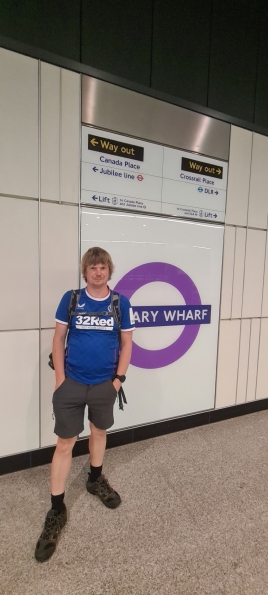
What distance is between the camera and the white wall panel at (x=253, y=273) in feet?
10.1

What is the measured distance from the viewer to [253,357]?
326 centimetres

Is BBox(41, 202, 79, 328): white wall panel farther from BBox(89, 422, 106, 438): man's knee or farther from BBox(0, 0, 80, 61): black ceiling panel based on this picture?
BBox(0, 0, 80, 61): black ceiling panel

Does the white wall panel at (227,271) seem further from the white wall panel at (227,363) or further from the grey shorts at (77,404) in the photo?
the grey shorts at (77,404)

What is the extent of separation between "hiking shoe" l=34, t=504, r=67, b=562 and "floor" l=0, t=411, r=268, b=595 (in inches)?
1.7

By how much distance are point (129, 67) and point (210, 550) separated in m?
3.35

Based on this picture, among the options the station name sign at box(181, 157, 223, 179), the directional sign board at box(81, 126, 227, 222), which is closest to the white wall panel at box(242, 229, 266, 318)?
the directional sign board at box(81, 126, 227, 222)

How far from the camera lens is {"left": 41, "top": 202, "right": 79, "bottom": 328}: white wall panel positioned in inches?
85.0

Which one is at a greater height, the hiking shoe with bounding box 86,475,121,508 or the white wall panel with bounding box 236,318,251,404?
the white wall panel with bounding box 236,318,251,404

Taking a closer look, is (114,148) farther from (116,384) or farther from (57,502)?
(57,502)

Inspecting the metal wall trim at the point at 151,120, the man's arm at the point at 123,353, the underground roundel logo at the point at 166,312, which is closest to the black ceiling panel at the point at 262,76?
the metal wall trim at the point at 151,120

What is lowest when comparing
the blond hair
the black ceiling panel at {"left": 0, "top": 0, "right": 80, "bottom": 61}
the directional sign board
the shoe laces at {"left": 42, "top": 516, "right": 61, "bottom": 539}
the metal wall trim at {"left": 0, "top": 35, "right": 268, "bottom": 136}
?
the shoe laces at {"left": 42, "top": 516, "right": 61, "bottom": 539}

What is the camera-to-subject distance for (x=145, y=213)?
8.22 ft

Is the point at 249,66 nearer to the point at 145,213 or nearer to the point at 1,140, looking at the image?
the point at 145,213

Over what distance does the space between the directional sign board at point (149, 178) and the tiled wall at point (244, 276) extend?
9.2 inches
